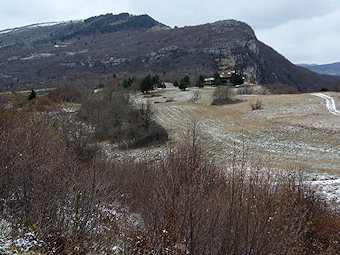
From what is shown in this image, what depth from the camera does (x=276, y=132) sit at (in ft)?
86.2

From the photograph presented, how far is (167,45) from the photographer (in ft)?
514

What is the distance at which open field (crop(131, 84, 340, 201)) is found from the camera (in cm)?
1692

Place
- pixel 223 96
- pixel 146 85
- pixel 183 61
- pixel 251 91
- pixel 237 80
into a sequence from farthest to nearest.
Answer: pixel 183 61, pixel 237 80, pixel 146 85, pixel 251 91, pixel 223 96

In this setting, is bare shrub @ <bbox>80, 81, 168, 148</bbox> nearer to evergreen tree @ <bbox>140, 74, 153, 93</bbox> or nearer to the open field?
the open field

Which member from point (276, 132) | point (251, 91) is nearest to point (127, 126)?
point (276, 132)

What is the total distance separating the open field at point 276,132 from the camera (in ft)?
55.5

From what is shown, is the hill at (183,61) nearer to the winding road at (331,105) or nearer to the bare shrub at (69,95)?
the winding road at (331,105)

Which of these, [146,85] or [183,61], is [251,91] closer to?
[146,85]

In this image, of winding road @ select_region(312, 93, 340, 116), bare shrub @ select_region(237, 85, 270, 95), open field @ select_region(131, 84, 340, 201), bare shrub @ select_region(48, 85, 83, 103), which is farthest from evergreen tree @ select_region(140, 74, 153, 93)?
winding road @ select_region(312, 93, 340, 116)

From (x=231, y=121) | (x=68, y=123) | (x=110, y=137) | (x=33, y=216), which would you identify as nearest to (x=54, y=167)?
(x=33, y=216)

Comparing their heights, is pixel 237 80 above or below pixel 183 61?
below

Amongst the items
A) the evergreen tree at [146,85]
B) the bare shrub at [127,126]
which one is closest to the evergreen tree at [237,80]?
the evergreen tree at [146,85]

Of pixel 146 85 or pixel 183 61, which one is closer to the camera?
pixel 146 85

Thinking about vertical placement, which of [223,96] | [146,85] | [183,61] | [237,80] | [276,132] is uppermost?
[183,61]
